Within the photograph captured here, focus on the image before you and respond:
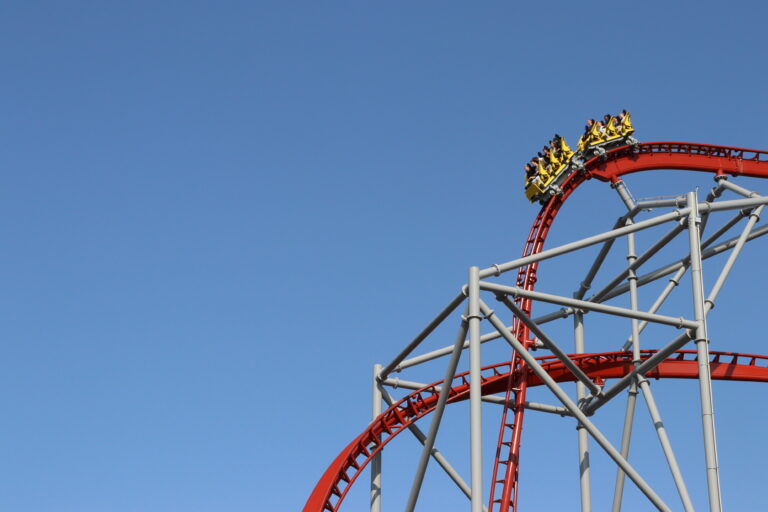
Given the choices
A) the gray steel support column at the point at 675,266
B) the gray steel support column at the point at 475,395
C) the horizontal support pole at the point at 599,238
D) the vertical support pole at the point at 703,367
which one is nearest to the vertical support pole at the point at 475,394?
the gray steel support column at the point at 475,395

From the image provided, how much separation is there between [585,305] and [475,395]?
2016mm

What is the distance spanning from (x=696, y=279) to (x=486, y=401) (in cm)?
424

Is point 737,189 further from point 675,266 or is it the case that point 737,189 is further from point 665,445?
point 665,445

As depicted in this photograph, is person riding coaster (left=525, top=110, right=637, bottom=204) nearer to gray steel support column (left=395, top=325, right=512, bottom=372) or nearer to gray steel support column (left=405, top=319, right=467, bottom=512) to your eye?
gray steel support column (left=395, top=325, right=512, bottom=372)

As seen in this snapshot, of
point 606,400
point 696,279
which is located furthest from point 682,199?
point 606,400

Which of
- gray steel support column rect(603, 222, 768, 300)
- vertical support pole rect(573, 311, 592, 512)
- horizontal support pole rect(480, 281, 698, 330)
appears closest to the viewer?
horizontal support pole rect(480, 281, 698, 330)

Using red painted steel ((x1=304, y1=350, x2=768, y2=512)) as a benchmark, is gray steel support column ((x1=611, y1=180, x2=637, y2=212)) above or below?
above

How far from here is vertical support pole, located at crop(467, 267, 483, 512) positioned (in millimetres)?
15266

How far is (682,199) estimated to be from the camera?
1905 cm

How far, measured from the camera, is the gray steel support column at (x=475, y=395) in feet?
50.1

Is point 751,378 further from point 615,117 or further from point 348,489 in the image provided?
point 348,489

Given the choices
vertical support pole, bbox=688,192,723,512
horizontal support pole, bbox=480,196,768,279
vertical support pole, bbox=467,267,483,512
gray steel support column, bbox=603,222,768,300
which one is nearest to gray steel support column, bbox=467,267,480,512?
vertical support pole, bbox=467,267,483,512

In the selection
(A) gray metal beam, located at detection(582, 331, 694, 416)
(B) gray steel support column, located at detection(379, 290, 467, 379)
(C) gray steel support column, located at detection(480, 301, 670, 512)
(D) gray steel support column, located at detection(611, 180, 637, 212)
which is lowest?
(C) gray steel support column, located at detection(480, 301, 670, 512)

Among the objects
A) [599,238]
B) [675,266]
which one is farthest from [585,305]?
[675,266]
